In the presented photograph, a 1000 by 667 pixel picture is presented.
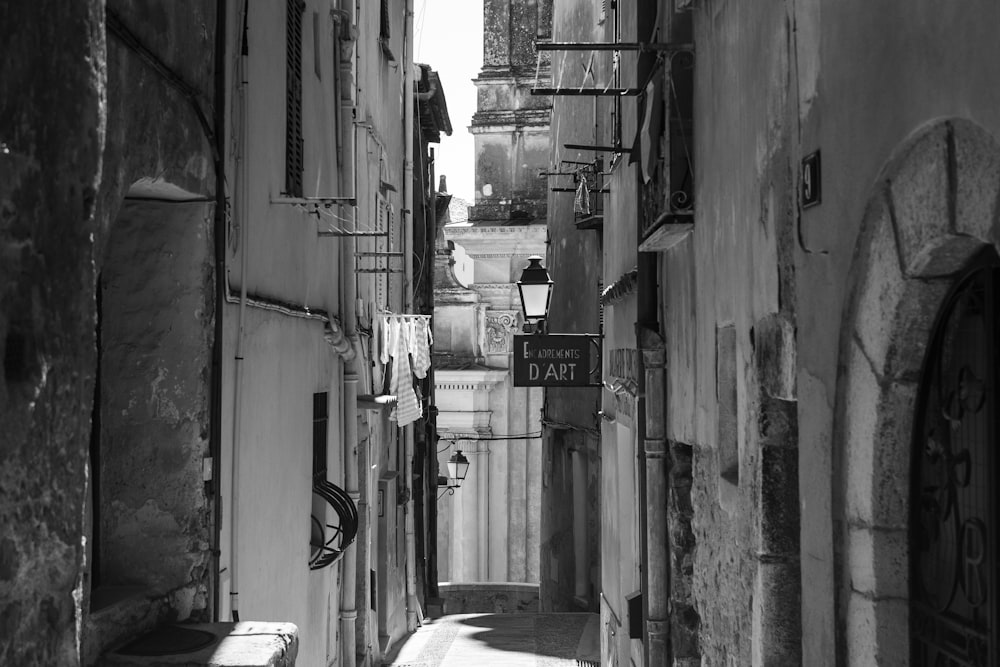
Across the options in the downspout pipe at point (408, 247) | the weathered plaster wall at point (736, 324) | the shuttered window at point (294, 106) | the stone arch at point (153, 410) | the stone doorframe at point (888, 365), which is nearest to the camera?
the stone doorframe at point (888, 365)

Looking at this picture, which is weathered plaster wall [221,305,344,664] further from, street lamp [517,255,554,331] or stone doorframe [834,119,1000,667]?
stone doorframe [834,119,1000,667]

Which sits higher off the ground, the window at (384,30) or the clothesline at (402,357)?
the window at (384,30)

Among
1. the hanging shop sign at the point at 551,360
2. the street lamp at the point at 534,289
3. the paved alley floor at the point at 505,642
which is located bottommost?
the paved alley floor at the point at 505,642

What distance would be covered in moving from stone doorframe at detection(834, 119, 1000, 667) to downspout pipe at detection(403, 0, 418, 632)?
1240cm

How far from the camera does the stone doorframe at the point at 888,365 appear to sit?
3.21m

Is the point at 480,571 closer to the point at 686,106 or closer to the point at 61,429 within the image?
the point at 686,106

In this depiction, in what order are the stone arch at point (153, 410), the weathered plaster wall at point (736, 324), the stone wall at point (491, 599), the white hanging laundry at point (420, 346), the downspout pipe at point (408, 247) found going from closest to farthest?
the weathered plaster wall at point (736, 324) → the stone arch at point (153, 410) → the white hanging laundry at point (420, 346) → the downspout pipe at point (408, 247) → the stone wall at point (491, 599)

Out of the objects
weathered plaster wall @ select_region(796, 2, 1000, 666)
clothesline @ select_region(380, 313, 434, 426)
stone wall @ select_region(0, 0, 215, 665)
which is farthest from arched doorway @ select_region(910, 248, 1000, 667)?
clothesline @ select_region(380, 313, 434, 426)

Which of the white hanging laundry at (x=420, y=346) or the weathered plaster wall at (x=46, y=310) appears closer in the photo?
the weathered plaster wall at (x=46, y=310)

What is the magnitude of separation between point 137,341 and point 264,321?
1527mm

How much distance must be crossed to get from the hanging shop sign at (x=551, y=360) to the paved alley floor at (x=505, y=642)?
3459mm

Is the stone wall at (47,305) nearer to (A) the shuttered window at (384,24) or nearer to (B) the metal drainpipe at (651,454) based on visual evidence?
(B) the metal drainpipe at (651,454)

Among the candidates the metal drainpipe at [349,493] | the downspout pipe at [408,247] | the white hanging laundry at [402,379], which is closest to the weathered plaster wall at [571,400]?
the downspout pipe at [408,247]

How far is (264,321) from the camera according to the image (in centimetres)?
676
